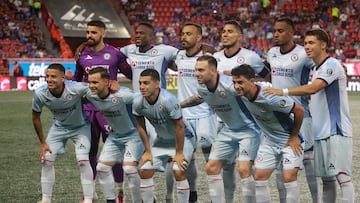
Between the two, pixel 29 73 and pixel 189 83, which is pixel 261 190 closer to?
pixel 189 83

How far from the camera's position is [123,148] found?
8.03 metres

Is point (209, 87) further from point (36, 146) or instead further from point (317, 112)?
point (36, 146)

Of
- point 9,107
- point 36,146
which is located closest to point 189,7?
point 9,107

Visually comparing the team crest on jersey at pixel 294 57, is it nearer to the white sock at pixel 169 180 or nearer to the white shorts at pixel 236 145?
the white shorts at pixel 236 145

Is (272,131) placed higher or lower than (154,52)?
lower

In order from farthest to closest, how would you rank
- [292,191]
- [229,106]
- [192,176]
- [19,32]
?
[19,32]
[192,176]
[229,106]
[292,191]

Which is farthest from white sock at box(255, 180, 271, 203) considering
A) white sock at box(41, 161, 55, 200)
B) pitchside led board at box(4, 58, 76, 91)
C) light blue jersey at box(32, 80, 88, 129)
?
pitchside led board at box(4, 58, 76, 91)

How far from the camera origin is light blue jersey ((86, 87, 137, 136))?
7.79 meters

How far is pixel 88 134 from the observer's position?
8.35 metres

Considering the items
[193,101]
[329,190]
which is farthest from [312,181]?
[193,101]

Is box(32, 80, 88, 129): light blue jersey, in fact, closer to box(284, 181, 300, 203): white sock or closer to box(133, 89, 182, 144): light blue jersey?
box(133, 89, 182, 144): light blue jersey

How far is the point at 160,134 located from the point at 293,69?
1682 millimetres

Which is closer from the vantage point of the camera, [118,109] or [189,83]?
[118,109]

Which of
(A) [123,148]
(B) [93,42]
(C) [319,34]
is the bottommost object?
(A) [123,148]
